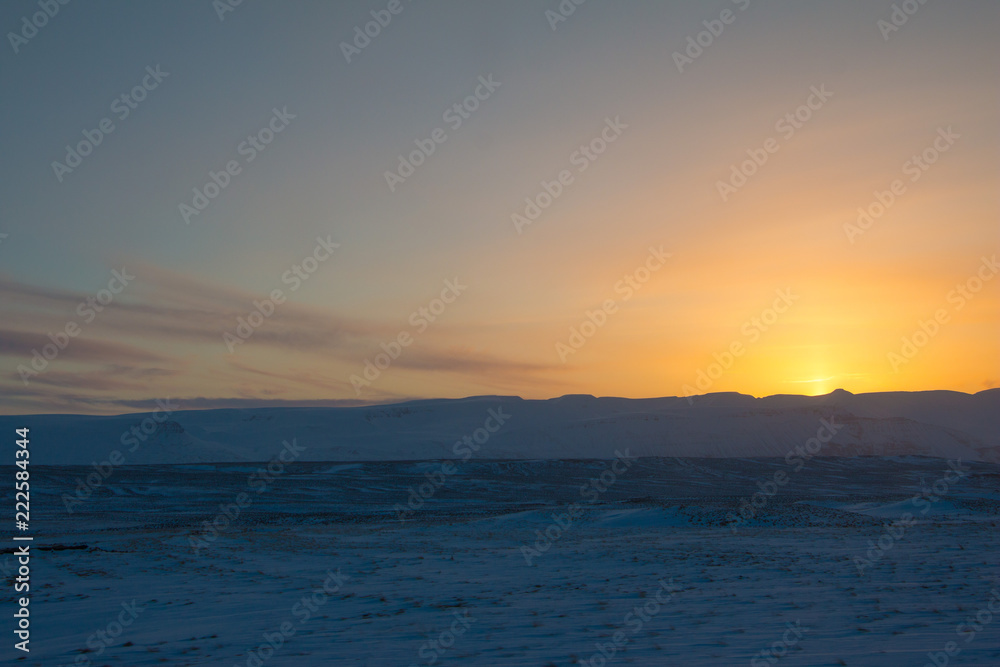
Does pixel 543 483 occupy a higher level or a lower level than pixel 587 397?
lower

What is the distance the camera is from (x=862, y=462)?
77.1 metres

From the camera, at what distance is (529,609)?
10.3 meters

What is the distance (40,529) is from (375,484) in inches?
1152

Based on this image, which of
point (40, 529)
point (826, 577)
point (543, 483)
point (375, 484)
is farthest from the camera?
point (543, 483)

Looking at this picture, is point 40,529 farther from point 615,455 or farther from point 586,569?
point 615,455

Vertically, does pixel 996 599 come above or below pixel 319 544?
above

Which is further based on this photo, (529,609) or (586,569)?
(586,569)

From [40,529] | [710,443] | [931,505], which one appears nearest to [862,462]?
[710,443]

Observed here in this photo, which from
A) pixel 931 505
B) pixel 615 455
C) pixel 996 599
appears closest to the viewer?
pixel 996 599

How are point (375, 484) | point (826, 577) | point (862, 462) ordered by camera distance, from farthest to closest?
1. point (862, 462)
2. point (375, 484)
3. point (826, 577)

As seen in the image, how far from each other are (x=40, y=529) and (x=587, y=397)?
161894 millimetres

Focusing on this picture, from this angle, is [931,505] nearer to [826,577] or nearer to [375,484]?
[826,577]

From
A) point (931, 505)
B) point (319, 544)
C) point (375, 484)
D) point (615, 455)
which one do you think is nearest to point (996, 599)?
point (319, 544)

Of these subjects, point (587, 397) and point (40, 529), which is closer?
point (40, 529)
